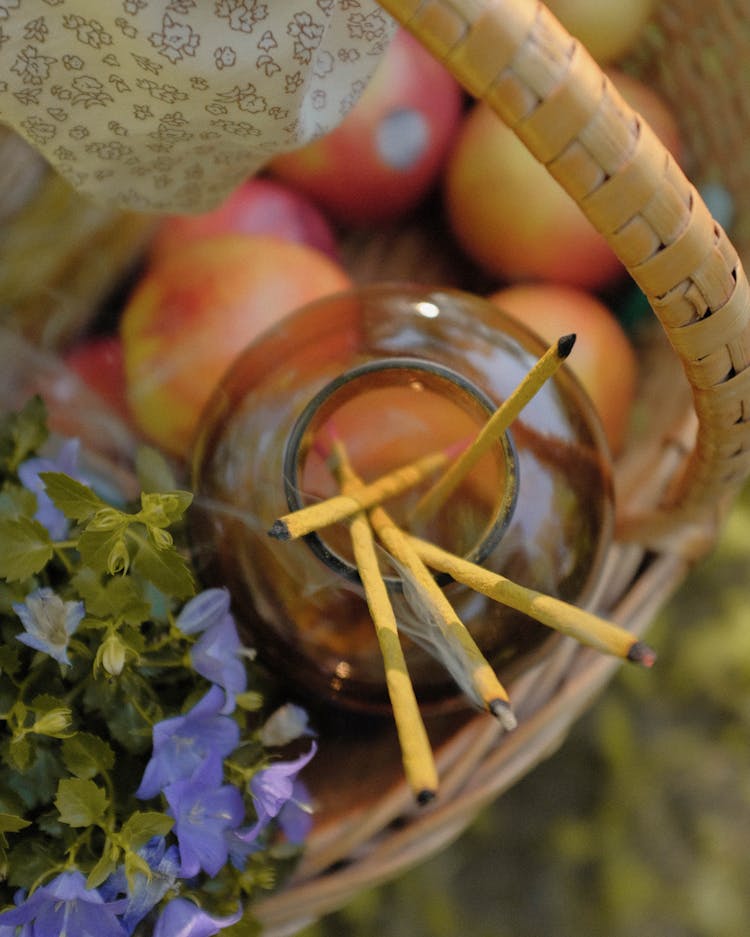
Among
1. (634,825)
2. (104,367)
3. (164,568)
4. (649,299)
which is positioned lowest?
(634,825)

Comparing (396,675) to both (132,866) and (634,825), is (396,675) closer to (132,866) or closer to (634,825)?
(132,866)

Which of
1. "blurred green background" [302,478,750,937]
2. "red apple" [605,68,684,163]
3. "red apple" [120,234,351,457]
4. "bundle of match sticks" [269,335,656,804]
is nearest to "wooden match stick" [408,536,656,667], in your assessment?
"bundle of match sticks" [269,335,656,804]

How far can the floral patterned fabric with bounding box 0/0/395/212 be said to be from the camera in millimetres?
276

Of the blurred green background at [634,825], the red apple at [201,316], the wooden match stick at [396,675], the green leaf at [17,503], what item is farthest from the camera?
the blurred green background at [634,825]

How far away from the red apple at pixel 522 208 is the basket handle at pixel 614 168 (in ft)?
0.65

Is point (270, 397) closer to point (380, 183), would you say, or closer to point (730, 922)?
point (380, 183)

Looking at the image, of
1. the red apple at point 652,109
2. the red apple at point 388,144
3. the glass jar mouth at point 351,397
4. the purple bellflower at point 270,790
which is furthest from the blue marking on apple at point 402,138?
the purple bellflower at point 270,790

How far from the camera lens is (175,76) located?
0.29 m

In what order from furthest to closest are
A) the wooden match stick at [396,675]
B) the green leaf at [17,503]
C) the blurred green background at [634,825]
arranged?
the blurred green background at [634,825], the green leaf at [17,503], the wooden match stick at [396,675]

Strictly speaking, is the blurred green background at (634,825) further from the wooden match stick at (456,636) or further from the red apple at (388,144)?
the wooden match stick at (456,636)

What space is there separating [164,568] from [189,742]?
0.18 ft

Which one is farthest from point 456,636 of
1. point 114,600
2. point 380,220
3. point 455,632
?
point 380,220

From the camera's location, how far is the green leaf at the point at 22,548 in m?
0.28

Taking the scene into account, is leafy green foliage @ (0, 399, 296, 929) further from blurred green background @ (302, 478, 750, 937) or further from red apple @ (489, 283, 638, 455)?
blurred green background @ (302, 478, 750, 937)
